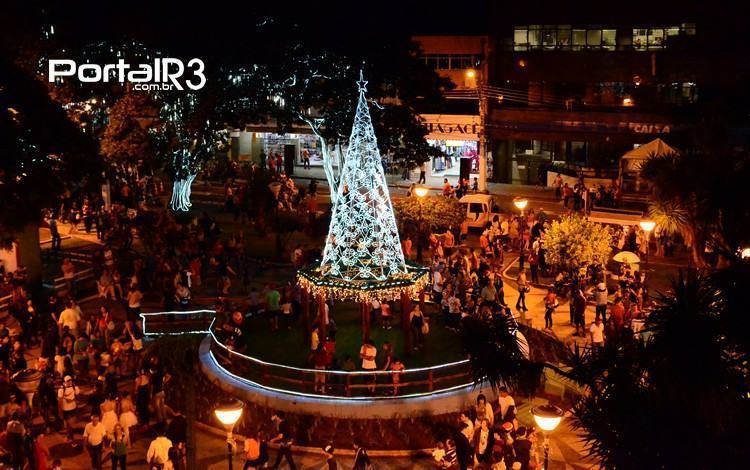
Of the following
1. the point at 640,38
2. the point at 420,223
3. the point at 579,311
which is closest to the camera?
the point at 579,311

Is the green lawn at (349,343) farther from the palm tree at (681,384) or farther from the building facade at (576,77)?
the building facade at (576,77)

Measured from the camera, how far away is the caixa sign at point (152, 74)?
35531mm

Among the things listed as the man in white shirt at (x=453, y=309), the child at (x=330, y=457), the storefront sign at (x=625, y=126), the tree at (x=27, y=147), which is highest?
the storefront sign at (x=625, y=126)

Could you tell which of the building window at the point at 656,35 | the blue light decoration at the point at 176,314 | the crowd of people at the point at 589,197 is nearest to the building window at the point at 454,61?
the building window at the point at 656,35

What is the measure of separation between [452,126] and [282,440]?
106ft

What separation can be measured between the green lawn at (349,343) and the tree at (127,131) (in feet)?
50.5

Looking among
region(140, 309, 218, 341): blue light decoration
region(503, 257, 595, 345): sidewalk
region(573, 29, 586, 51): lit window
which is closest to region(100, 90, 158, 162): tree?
region(140, 309, 218, 341): blue light decoration

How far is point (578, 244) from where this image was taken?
26.3 m

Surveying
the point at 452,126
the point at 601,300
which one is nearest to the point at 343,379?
the point at 601,300

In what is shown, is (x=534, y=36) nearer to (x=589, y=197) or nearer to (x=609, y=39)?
→ (x=609, y=39)

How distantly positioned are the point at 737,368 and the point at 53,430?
531 inches

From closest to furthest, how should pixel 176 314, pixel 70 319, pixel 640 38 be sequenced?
pixel 70 319
pixel 176 314
pixel 640 38

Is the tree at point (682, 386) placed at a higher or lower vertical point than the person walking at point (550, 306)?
higher

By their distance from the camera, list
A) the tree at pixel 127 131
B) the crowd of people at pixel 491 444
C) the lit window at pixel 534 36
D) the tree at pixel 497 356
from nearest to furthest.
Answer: the tree at pixel 497 356 → the crowd of people at pixel 491 444 → the tree at pixel 127 131 → the lit window at pixel 534 36
